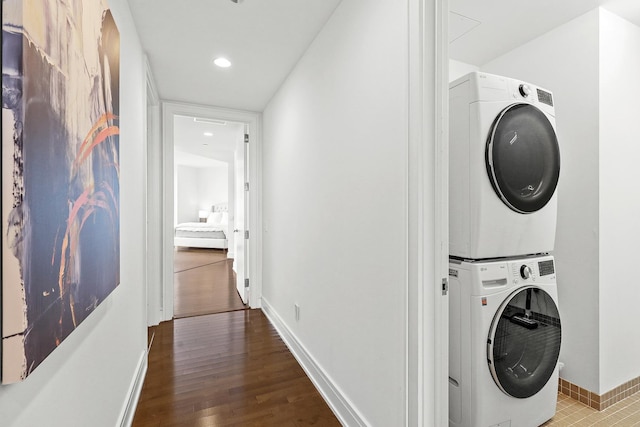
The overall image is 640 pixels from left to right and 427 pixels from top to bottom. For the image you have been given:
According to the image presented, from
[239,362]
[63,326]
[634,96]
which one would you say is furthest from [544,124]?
[239,362]

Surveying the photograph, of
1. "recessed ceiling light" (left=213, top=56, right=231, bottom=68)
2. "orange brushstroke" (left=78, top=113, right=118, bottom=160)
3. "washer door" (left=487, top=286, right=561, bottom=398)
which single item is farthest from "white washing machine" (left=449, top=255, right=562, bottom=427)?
"recessed ceiling light" (left=213, top=56, right=231, bottom=68)

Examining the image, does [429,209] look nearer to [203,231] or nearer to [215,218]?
[203,231]

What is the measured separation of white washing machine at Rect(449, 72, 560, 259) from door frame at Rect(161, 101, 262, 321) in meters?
2.55

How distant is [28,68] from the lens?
2.11 feet

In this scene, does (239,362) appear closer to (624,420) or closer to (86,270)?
(86,270)

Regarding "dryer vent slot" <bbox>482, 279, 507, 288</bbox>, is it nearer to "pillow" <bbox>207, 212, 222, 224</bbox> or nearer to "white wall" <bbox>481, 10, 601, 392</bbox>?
"white wall" <bbox>481, 10, 601, 392</bbox>

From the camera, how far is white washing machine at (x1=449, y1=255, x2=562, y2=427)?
1.48 meters

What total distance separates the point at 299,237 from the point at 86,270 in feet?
5.31

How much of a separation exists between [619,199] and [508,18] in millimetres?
1396

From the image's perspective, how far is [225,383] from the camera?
215 centimetres

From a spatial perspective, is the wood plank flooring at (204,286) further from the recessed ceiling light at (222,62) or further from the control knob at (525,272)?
the control knob at (525,272)

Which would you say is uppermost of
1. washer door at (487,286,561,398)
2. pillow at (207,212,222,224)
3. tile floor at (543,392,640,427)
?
pillow at (207,212,222,224)

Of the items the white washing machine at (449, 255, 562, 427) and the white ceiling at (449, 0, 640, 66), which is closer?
the white washing machine at (449, 255, 562, 427)

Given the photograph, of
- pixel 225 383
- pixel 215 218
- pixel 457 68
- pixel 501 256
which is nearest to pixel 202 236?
pixel 215 218
